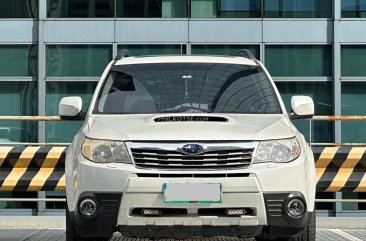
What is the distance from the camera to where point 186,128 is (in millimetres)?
5574

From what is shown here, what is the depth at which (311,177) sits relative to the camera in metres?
5.70

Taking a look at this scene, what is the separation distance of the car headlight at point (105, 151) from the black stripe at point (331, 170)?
4357 millimetres

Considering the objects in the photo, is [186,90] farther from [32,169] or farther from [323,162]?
[32,169]

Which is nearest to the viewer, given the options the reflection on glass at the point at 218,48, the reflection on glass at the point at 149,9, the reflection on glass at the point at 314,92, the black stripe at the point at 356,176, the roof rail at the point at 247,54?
the roof rail at the point at 247,54

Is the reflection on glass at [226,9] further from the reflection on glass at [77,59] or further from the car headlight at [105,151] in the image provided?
the car headlight at [105,151]

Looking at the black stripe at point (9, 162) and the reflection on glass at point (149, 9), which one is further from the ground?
the reflection on glass at point (149, 9)

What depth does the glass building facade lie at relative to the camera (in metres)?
16.8

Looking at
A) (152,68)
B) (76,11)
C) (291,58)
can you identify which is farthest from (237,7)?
(152,68)

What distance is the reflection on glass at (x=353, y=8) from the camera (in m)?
17.0

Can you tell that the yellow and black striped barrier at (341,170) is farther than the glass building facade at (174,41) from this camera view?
No

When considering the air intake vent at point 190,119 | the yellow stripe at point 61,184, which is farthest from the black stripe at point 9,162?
the air intake vent at point 190,119

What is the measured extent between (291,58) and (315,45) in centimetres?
64

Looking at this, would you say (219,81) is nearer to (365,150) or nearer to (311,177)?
(311,177)

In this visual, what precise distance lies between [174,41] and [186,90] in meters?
10.7
